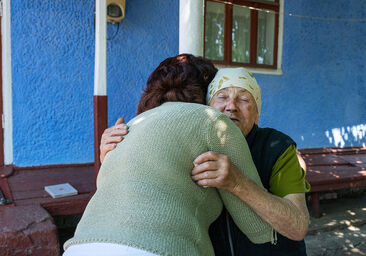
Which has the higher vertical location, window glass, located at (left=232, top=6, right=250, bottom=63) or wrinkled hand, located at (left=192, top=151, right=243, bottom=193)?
window glass, located at (left=232, top=6, right=250, bottom=63)

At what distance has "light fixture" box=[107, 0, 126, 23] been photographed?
13.8ft

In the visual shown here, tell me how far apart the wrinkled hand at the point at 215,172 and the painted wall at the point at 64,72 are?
3540 mm

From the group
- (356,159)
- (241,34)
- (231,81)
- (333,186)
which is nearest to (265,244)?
(231,81)

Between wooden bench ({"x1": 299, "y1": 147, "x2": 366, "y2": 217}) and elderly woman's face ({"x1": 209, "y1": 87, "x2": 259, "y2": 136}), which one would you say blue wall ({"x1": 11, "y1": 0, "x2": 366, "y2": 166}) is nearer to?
wooden bench ({"x1": 299, "y1": 147, "x2": 366, "y2": 217})

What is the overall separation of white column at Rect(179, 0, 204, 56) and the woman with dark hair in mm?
1525

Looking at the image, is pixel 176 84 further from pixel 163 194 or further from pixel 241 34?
pixel 241 34

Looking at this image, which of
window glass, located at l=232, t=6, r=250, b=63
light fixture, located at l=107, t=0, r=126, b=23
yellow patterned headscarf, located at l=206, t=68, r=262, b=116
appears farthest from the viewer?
window glass, located at l=232, t=6, r=250, b=63

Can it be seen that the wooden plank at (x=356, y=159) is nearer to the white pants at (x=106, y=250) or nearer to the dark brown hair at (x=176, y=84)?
the dark brown hair at (x=176, y=84)

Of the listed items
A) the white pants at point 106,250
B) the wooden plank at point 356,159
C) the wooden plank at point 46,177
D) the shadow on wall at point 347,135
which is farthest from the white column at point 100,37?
the shadow on wall at point 347,135

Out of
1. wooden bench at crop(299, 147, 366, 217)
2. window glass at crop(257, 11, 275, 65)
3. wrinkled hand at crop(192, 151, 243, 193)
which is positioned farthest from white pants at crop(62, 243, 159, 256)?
window glass at crop(257, 11, 275, 65)

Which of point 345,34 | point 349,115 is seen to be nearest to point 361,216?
point 349,115

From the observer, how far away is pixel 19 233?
2.46m

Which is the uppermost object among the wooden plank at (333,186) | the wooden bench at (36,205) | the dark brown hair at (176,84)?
the dark brown hair at (176,84)

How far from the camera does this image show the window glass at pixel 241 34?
556 cm
